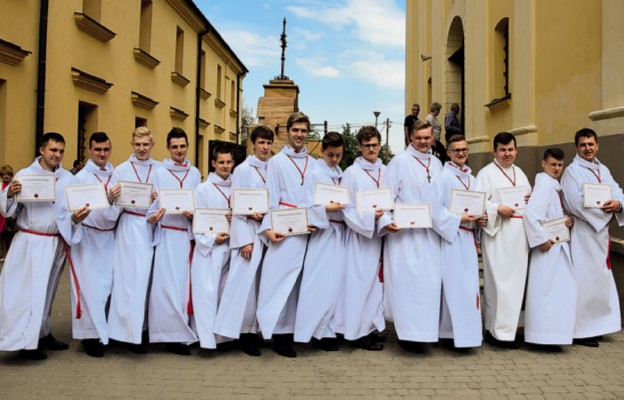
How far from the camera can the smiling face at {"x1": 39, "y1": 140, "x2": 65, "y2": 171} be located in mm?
5258

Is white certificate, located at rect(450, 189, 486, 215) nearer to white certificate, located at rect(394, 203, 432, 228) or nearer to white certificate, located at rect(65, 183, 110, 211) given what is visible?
white certificate, located at rect(394, 203, 432, 228)

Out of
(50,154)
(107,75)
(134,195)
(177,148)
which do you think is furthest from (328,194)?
(107,75)

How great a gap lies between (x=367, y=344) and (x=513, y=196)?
6.78 feet

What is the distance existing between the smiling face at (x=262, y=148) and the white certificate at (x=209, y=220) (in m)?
0.67

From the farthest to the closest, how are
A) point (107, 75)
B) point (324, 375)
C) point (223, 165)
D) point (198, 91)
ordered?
1. point (198, 91)
2. point (107, 75)
3. point (223, 165)
4. point (324, 375)

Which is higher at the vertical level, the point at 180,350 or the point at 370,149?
the point at 370,149

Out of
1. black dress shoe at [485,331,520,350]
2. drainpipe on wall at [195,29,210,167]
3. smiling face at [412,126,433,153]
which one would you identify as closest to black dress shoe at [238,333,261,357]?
black dress shoe at [485,331,520,350]

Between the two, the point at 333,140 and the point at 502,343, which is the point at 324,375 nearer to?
the point at 502,343

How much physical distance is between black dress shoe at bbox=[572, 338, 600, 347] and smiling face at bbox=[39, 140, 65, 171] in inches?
216

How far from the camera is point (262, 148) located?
564 cm

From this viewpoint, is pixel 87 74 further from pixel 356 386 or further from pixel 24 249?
pixel 356 386

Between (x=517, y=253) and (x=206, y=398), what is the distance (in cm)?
331

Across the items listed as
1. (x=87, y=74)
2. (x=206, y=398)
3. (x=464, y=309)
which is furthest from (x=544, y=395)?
(x=87, y=74)

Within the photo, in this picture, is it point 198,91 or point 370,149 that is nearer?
point 370,149
